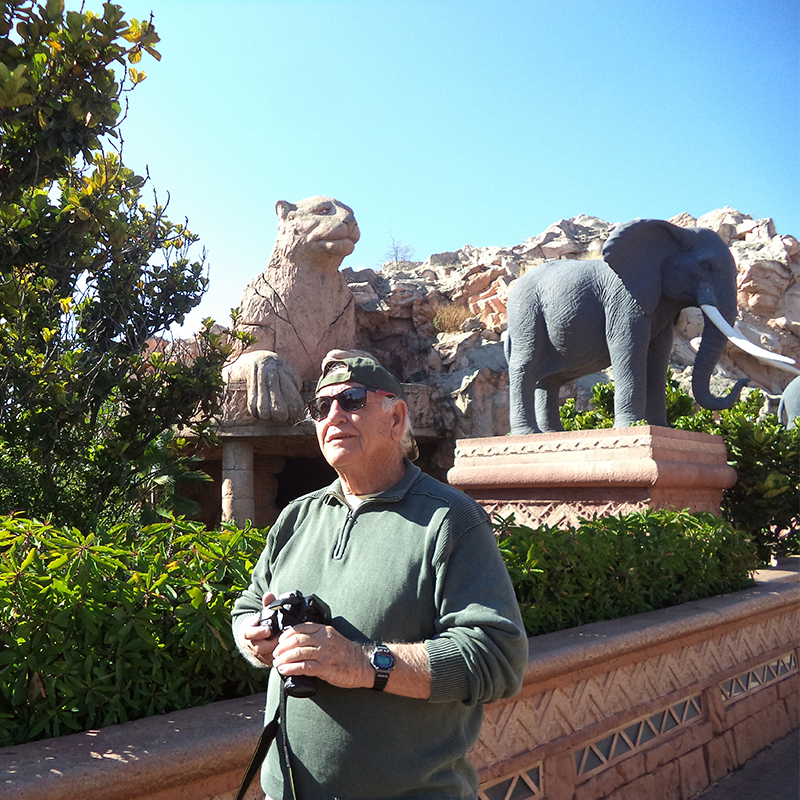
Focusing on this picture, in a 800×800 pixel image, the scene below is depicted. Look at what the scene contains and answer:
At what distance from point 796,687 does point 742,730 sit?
3.42 feet

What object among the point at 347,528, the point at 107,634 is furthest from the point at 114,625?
the point at 347,528

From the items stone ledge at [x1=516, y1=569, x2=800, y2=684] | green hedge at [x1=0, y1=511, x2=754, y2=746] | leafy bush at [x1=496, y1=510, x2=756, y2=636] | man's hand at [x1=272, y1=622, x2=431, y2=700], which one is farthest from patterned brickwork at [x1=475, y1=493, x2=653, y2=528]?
man's hand at [x1=272, y1=622, x2=431, y2=700]

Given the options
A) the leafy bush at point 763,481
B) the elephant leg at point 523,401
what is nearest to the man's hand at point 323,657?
the elephant leg at point 523,401

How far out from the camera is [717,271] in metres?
6.39

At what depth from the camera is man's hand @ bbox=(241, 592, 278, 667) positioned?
159 centimetres

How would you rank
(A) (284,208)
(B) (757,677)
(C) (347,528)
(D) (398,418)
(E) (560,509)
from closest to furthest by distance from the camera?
(C) (347,528) → (D) (398,418) → (B) (757,677) → (E) (560,509) → (A) (284,208)

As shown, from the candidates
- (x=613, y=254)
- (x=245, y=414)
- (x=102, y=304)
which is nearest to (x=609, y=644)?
(x=613, y=254)

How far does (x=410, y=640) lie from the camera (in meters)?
1.58

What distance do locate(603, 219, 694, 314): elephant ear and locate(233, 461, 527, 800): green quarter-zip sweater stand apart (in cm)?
509

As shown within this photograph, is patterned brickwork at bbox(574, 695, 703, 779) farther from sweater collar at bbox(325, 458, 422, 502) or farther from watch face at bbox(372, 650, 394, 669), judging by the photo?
watch face at bbox(372, 650, 394, 669)

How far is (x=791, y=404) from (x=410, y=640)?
30.5ft

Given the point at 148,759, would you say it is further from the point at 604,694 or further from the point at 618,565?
the point at 618,565

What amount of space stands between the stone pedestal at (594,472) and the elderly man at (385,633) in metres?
4.35

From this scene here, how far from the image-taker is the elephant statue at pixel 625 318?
6.30 metres
